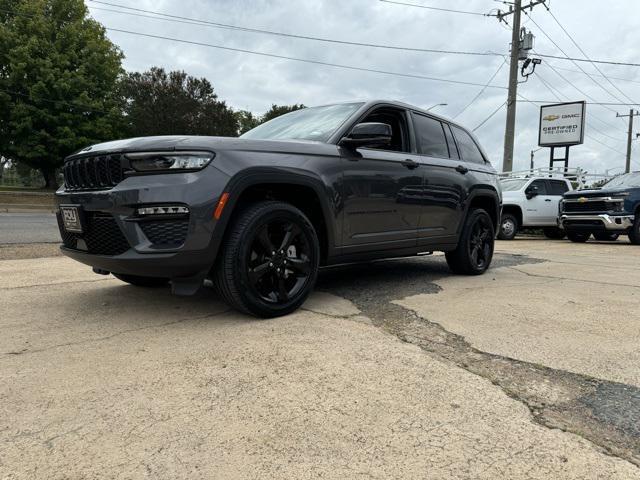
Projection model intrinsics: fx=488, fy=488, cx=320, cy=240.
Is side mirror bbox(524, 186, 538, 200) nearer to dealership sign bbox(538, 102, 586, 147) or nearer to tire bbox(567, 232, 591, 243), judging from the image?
tire bbox(567, 232, 591, 243)

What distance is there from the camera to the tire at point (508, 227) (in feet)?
42.7

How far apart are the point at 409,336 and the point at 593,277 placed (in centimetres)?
355

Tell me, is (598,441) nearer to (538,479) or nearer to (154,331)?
(538,479)

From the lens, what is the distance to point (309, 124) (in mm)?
4281

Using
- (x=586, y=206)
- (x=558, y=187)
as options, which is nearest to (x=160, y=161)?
(x=586, y=206)

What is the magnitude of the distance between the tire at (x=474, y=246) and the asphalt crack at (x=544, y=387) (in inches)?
60.5

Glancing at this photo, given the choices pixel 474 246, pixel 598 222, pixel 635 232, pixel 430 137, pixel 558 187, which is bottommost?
pixel 635 232

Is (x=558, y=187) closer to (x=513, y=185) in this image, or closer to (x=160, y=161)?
(x=513, y=185)

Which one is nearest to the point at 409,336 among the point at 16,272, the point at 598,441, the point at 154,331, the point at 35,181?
the point at 598,441

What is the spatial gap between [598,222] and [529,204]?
1.89 m

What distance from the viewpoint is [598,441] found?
6.09 ft

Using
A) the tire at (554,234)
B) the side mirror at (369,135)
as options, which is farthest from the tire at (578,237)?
the side mirror at (369,135)

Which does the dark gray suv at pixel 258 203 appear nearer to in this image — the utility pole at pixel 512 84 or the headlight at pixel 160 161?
the headlight at pixel 160 161

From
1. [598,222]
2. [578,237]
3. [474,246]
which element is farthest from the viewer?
[578,237]
